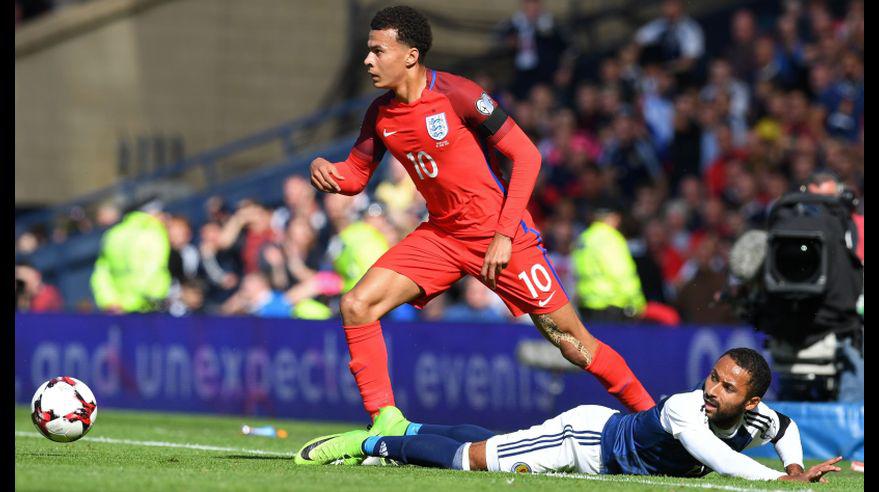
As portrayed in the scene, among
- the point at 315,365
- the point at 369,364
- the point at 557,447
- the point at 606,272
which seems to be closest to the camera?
the point at 557,447

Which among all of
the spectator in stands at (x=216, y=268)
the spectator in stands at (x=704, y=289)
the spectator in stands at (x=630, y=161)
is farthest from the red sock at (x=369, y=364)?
the spectator in stands at (x=216, y=268)

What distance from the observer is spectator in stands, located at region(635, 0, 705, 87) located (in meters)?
18.5

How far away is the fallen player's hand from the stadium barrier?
4309 mm

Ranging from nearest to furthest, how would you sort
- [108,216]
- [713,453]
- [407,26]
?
[713,453]
[407,26]
[108,216]

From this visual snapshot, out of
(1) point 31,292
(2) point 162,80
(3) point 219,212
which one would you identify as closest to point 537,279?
(3) point 219,212

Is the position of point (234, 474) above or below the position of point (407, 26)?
below

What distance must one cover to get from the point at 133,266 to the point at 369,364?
930 centimetres

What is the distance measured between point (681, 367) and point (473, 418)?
6.37ft

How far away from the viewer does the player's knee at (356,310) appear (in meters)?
8.52

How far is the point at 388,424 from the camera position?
845 cm

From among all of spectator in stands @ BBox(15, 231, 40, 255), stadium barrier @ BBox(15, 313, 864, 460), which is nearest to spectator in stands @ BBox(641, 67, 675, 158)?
stadium barrier @ BBox(15, 313, 864, 460)

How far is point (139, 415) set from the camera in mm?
15016

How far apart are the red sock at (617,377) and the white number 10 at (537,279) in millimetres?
492

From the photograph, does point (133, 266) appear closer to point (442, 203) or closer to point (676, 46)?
point (676, 46)
